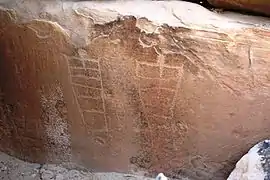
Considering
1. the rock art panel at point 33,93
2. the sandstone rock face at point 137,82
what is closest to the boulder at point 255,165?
the sandstone rock face at point 137,82

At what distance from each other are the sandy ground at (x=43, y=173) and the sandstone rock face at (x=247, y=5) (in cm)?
58

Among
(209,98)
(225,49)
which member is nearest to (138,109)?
(209,98)

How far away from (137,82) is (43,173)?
463 mm

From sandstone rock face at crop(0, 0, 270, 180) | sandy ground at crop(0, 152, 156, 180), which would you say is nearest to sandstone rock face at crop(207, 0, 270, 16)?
sandstone rock face at crop(0, 0, 270, 180)

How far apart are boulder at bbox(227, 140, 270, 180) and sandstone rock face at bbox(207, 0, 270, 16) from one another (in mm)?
339

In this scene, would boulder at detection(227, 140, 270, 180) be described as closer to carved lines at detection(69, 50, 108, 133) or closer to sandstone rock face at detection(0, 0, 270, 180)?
sandstone rock face at detection(0, 0, 270, 180)

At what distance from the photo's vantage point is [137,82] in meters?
1.56

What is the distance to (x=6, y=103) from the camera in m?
1.73

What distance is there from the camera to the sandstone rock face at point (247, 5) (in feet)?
4.77

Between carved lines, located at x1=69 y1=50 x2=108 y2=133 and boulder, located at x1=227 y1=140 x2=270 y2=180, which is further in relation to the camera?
carved lines, located at x1=69 y1=50 x2=108 y2=133

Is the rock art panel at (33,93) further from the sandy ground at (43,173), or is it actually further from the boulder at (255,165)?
the boulder at (255,165)

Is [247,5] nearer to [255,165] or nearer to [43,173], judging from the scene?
[255,165]

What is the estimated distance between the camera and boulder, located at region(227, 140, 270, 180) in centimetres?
138

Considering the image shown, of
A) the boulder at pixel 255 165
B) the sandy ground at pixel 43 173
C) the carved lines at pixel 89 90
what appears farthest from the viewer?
the sandy ground at pixel 43 173
